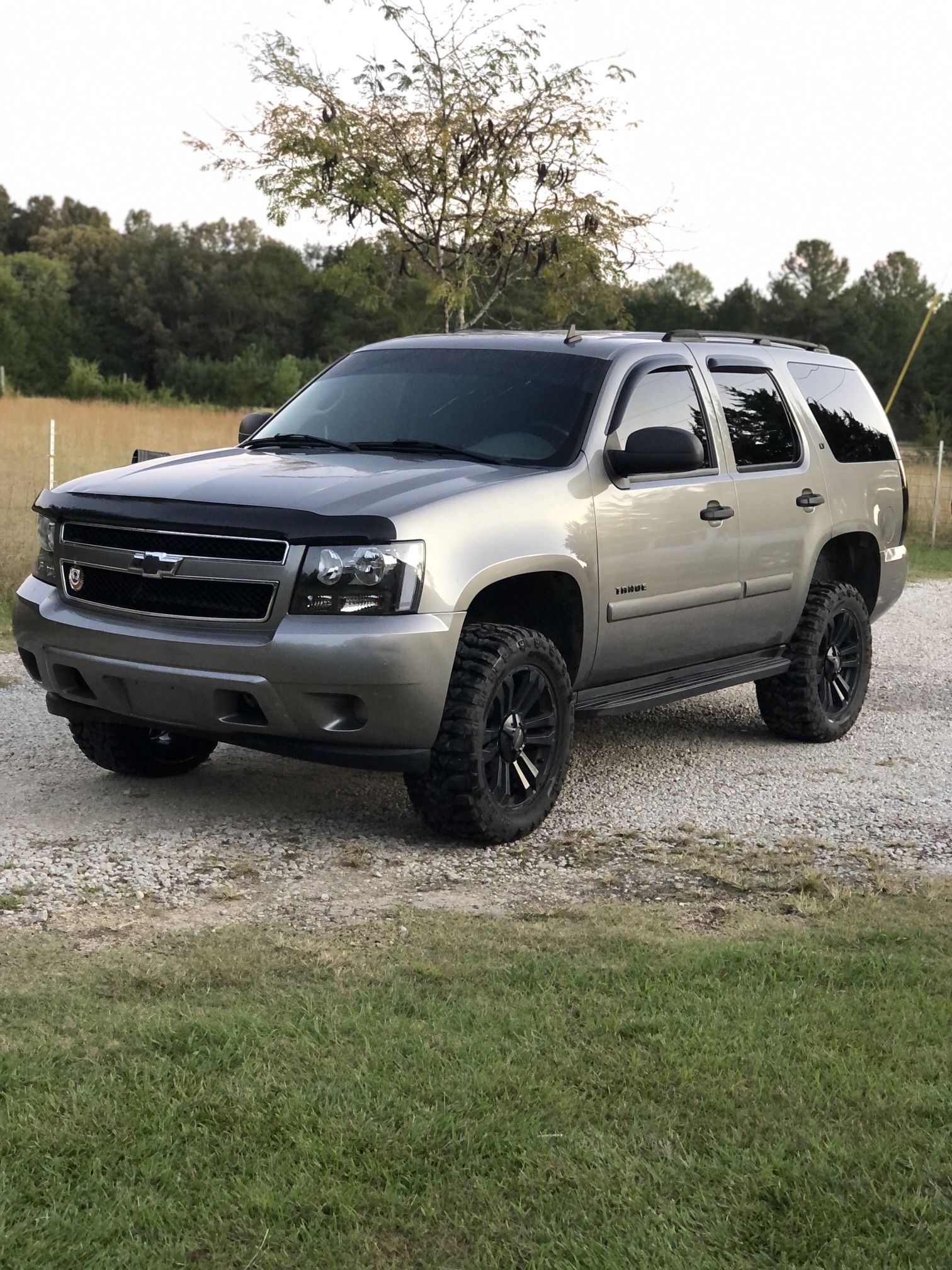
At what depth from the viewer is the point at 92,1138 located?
10.4 ft

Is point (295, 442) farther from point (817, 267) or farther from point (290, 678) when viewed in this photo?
point (817, 267)

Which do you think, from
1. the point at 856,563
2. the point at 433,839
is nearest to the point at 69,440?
the point at 856,563

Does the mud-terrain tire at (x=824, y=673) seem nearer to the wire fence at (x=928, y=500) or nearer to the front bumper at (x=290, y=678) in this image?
the front bumper at (x=290, y=678)

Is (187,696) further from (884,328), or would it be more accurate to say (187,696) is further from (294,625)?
(884,328)

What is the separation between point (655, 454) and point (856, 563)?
273cm

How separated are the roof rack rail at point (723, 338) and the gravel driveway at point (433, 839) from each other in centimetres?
209

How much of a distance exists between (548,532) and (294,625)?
3.82 ft

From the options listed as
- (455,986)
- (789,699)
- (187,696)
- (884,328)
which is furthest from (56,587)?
(884,328)

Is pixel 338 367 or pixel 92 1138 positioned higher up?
pixel 338 367

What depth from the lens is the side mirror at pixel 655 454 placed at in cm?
616

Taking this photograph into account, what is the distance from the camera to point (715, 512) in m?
6.80

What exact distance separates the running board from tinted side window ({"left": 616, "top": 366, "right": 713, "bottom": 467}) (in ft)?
3.25

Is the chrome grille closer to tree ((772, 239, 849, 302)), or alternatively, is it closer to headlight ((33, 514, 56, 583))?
headlight ((33, 514, 56, 583))

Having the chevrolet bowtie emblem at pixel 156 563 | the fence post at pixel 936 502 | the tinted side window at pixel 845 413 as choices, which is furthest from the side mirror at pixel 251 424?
the fence post at pixel 936 502
